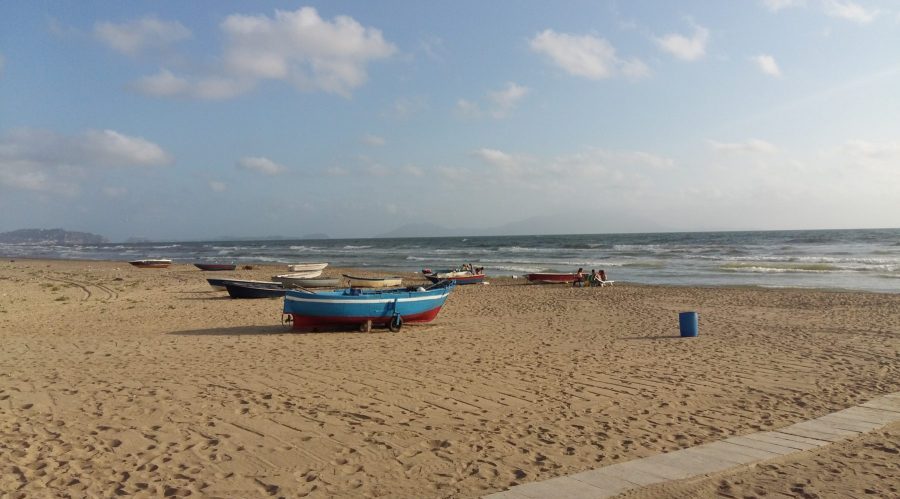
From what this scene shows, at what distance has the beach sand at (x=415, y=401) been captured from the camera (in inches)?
200

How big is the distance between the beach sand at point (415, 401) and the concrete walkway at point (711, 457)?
174mm

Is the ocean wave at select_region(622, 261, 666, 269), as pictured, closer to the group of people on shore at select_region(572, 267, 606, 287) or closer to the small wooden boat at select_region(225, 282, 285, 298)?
the group of people on shore at select_region(572, 267, 606, 287)

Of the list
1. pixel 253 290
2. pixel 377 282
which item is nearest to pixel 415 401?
pixel 377 282

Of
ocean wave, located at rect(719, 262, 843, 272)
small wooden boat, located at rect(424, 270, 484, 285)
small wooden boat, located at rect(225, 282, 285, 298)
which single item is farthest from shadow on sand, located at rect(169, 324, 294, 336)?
ocean wave, located at rect(719, 262, 843, 272)

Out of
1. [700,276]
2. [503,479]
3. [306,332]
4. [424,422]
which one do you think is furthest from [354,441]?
[700,276]

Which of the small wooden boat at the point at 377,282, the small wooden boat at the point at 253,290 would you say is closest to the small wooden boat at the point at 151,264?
the small wooden boat at the point at 253,290

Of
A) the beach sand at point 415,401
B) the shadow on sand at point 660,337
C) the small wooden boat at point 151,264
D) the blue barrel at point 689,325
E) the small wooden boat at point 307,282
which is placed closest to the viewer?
the beach sand at point 415,401

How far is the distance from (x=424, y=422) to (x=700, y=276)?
1107 inches

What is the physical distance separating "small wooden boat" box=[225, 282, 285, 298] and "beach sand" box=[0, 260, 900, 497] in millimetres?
5380

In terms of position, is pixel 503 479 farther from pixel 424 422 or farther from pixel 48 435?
pixel 48 435

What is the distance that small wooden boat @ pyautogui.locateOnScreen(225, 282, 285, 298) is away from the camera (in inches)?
816

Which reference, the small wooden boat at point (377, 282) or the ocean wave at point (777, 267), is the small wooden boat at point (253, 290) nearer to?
the small wooden boat at point (377, 282)

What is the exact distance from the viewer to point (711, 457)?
5414mm

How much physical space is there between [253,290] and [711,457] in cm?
1789
